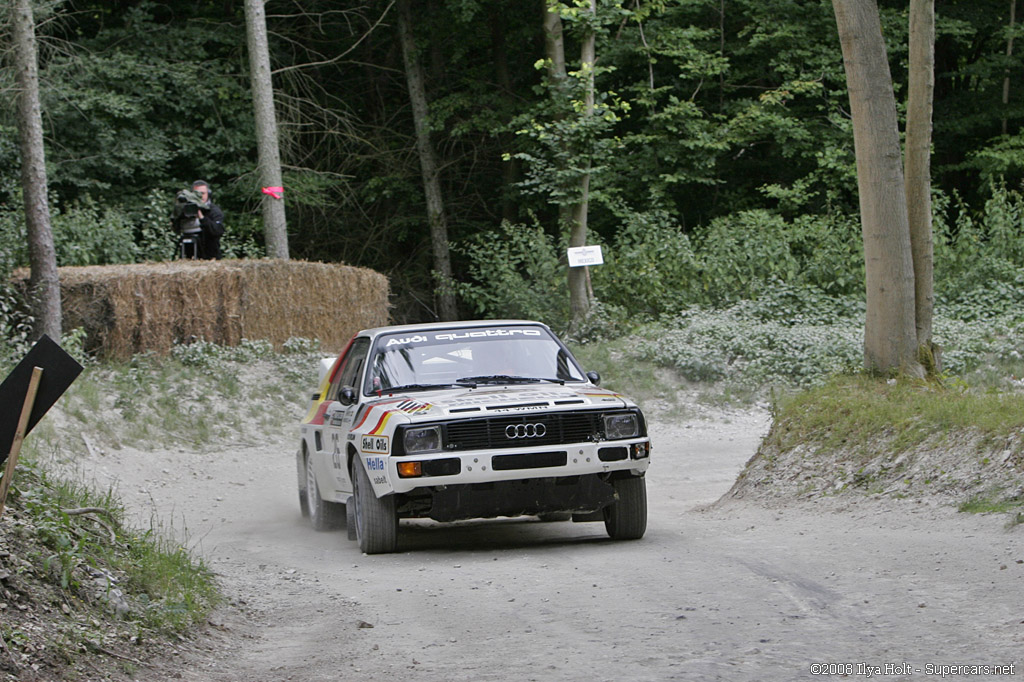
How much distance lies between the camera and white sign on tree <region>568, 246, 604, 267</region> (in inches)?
969

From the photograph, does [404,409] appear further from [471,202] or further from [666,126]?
[471,202]

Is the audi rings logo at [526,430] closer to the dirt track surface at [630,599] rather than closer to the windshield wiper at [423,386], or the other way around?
the dirt track surface at [630,599]

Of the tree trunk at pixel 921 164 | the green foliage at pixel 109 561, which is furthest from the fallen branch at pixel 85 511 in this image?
the tree trunk at pixel 921 164

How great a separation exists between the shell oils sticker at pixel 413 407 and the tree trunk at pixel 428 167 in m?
24.5

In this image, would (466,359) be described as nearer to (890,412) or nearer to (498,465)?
(498,465)

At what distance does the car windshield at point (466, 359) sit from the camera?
9992 mm

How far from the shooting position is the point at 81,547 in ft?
23.0

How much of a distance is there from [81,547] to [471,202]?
30.8 m

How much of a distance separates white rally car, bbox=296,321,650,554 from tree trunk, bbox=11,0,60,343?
32.3ft

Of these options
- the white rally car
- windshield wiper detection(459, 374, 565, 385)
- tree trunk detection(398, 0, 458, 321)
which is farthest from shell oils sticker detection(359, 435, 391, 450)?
tree trunk detection(398, 0, 458, 321)

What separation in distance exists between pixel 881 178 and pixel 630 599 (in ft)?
21.0

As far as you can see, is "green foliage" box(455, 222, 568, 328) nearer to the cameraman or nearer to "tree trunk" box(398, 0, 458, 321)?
"tree trunk" box(398, 0, 458, 321)

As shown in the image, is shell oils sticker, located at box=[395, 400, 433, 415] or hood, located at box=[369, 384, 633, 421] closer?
hood, located at box=[369, 384, 633, 421]

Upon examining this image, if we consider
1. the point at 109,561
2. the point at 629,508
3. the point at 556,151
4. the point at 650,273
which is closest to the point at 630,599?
the point at 629,508
